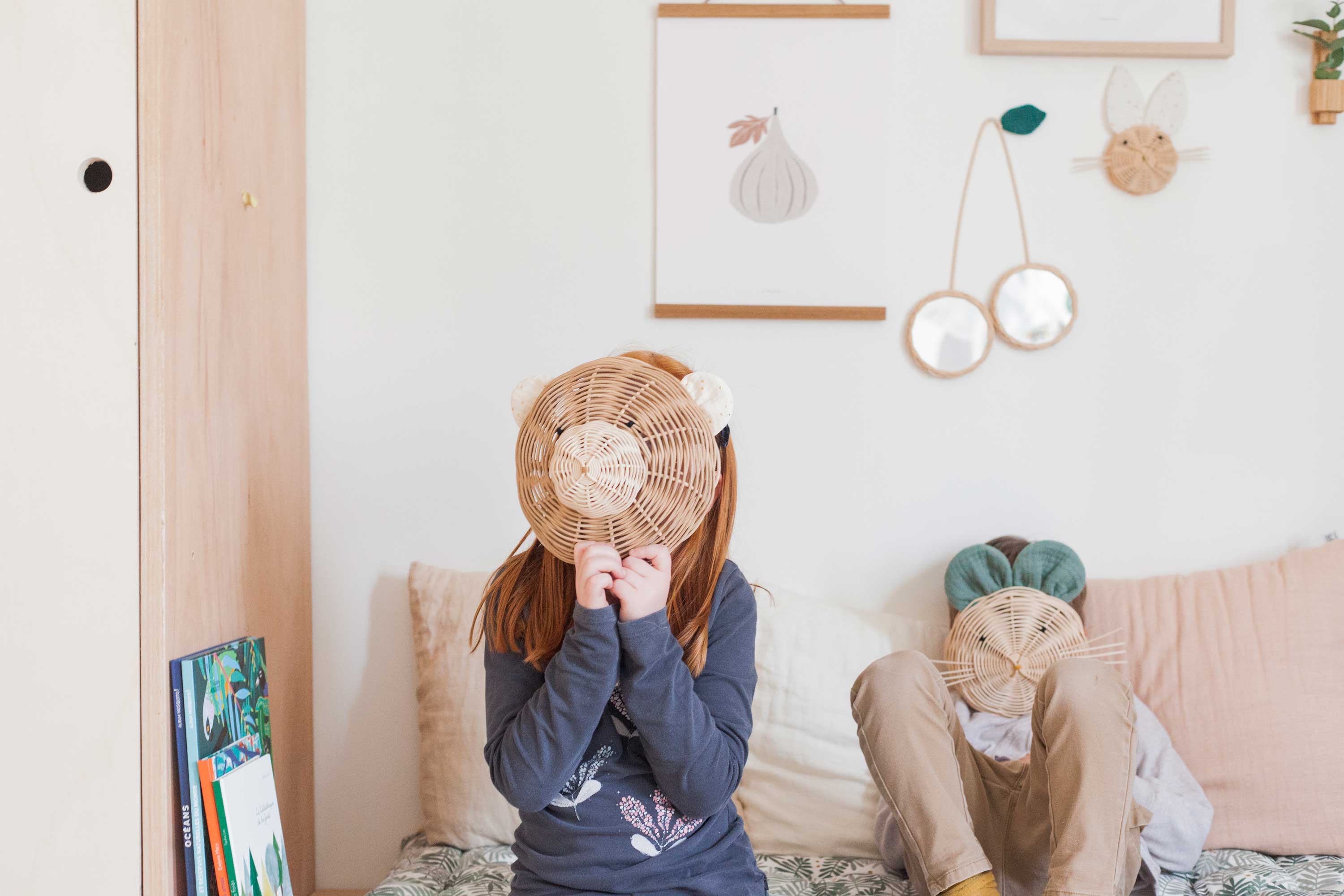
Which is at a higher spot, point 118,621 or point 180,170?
point 180,170

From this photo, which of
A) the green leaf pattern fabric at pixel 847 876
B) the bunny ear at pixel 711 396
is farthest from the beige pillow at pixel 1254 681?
the bunny ear at pixel 711 396

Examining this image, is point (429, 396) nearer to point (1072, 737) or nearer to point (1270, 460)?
point (1072, 737)

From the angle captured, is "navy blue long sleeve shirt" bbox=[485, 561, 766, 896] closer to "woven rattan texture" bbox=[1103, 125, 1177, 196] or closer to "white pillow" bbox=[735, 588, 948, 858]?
"white pillow" bbox=[735, 588, 948, 858]

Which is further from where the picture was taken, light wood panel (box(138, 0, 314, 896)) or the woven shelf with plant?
the woven shelf with plant

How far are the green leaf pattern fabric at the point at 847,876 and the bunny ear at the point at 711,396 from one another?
835mm

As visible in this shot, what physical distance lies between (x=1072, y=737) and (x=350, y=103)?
65.5 inches

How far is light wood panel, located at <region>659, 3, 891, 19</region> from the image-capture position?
1.88 metres

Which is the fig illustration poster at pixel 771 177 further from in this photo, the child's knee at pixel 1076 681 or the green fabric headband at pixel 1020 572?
the child's knee at pixel 1076 681

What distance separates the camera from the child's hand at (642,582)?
3.45 feet

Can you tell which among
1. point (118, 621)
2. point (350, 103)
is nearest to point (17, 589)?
→ point (118, 621)

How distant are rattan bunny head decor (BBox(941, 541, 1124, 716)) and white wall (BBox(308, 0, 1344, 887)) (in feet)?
0.46

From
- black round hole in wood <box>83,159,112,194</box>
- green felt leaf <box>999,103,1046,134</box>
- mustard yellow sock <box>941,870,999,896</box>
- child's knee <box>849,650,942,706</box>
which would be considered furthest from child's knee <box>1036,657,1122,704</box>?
Answer: black round hole in wood <box>83,159,112,194</box>

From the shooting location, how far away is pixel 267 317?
1.74m

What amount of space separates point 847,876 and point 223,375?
1.26 meters
